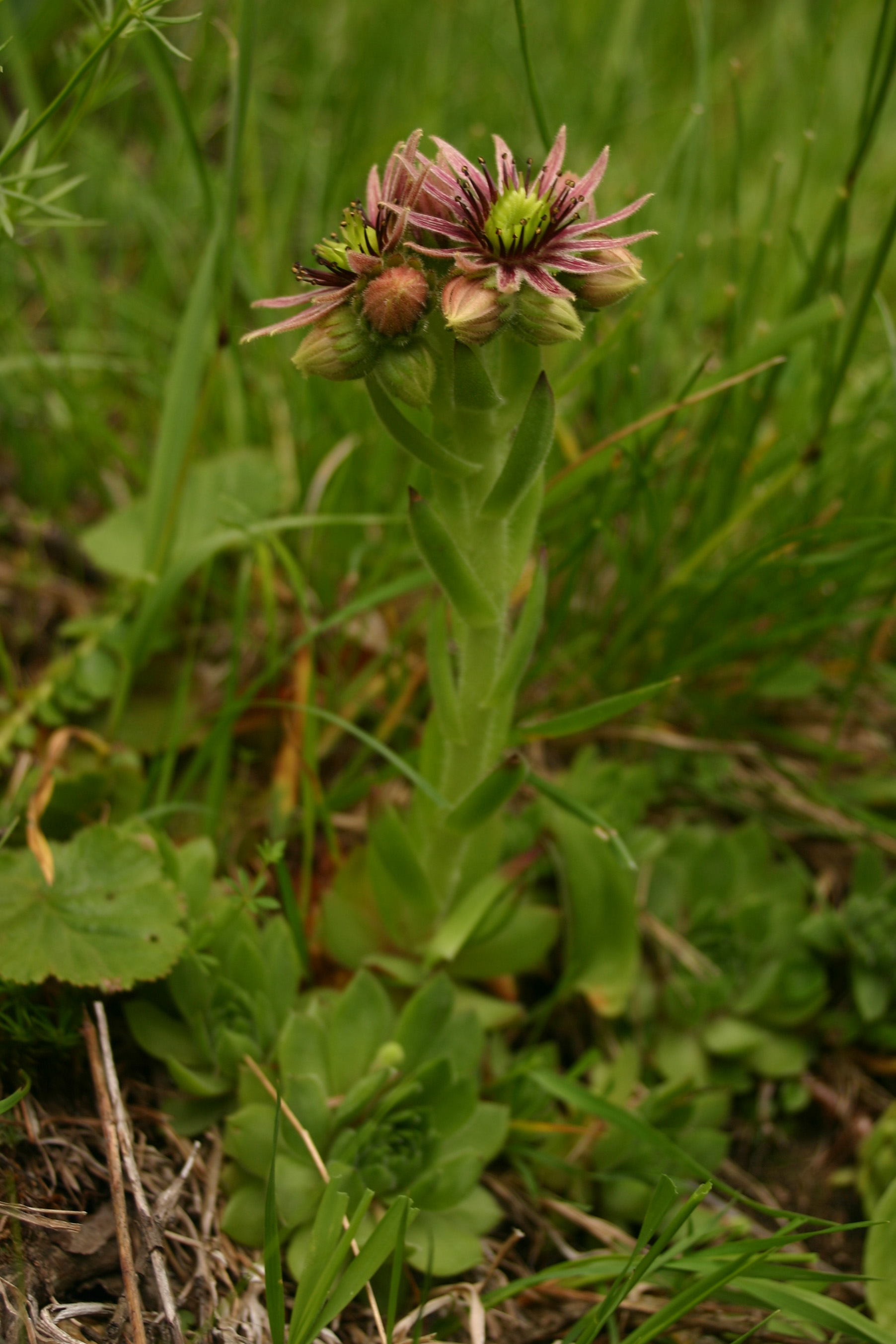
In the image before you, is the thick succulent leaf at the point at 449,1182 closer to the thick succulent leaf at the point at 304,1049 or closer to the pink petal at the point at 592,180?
the thick succulent leaf at the point at 304,1049

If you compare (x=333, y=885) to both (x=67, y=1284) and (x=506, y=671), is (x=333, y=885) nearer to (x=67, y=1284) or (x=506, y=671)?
(x=506, y=671)

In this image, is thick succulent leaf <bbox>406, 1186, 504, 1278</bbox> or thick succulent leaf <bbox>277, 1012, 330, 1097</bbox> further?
thick succulent leaf <bbox>277, 1012, 330, 1097</bbox>

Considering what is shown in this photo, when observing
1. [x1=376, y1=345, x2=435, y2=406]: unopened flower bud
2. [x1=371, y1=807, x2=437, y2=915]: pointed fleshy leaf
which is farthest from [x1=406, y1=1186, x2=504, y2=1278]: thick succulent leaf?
[x1=376, y1=345, x2=435, y2=406]: unopened flower bud

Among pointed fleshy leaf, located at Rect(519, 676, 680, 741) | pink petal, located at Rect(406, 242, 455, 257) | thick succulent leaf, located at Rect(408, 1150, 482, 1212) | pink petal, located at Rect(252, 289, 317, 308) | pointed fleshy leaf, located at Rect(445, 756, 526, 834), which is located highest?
pink petal, located at Rect(406, 242, 455, 257)

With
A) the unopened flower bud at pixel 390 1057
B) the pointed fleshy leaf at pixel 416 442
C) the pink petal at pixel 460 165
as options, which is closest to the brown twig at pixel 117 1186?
the unopened flower bud at pixel 390 1057

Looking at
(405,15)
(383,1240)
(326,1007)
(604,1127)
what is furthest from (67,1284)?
(405,15)

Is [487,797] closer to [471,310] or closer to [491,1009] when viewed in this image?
[491,1009]

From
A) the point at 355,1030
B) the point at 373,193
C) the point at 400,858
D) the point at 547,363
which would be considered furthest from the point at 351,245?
the point at 547,363

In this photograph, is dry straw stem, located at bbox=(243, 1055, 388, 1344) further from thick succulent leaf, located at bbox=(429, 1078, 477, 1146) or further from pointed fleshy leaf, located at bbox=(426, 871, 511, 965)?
pointed fleshy leaf, located at bbox=(426, 871, 511, 965)
